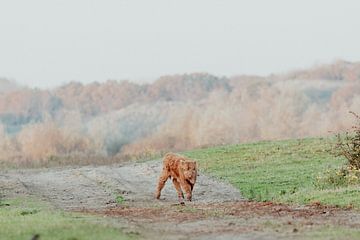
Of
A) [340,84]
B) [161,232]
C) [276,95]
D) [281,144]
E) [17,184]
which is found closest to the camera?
[161,232]

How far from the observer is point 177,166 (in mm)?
24953

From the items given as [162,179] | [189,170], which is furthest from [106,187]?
[189,170]

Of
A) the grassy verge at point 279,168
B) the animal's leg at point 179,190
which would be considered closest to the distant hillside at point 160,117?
the grassy verge at point 279,168

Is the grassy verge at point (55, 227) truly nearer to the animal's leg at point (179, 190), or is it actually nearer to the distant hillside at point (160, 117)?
the animal's leg at point (179, 190)

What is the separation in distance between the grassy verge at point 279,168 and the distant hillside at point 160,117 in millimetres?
10194

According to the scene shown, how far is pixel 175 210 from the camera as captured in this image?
69.0 ft

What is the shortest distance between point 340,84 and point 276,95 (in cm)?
1679

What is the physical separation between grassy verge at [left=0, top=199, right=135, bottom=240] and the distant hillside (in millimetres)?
36049

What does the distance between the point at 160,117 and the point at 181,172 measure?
153 feet

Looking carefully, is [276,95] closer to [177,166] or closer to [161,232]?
[177,166]

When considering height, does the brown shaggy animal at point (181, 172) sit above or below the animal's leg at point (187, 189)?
above

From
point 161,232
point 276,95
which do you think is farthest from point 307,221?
point 276,95

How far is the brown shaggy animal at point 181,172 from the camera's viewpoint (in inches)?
961

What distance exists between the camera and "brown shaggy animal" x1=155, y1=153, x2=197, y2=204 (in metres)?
24.4
